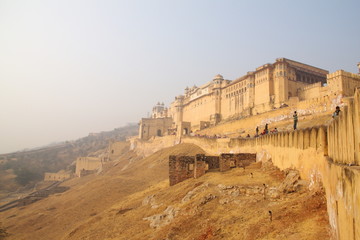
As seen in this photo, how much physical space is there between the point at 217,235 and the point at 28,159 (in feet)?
322

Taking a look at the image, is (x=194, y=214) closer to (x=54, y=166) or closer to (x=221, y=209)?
(x=221, y=209)

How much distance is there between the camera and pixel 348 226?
454cm

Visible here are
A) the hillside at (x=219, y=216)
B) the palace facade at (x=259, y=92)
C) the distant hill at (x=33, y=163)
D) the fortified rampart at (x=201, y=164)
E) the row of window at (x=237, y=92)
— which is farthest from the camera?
the distant hill at (x=33, y=163)

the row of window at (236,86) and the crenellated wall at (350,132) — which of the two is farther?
the row of window at (236,86)

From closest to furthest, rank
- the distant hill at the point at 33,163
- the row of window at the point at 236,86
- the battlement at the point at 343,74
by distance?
the battlement at the point at 343,74 → the row of window at the point at 236,86 → the distant hill at the point at 33,163

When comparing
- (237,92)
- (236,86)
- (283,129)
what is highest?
(236,86)

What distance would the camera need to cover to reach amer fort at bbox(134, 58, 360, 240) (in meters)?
5.04

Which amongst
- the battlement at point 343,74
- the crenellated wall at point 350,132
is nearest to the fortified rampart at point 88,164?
the battlement at point 343,74

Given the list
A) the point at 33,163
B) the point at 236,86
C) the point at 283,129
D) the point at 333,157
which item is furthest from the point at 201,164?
the point at 33,163

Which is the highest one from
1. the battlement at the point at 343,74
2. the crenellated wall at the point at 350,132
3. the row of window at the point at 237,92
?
the row of window at the point at 237,92

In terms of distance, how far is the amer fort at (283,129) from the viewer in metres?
5.04

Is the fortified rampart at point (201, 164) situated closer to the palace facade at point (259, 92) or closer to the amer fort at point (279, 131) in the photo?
the amer fort at point (279, 131)

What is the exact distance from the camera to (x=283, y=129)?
103 ft

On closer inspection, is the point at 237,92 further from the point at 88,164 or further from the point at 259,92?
the point at 88,164
